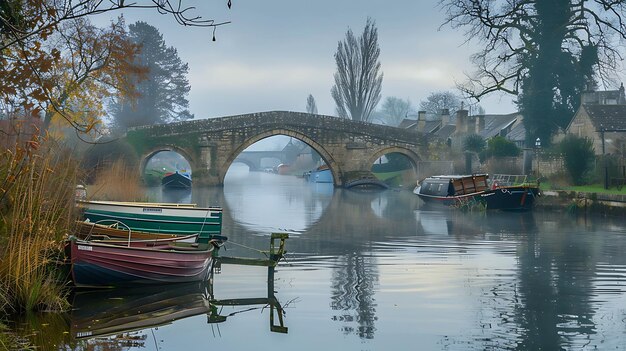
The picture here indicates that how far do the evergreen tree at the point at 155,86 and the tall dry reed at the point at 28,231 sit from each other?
49435mm

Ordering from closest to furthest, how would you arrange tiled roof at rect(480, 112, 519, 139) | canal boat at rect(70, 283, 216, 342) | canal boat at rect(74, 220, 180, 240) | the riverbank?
canal boat at rect(70, 283, 216, 342) < canal boat at rect(74, 220, 180, 240) < the riverbank < tiled roof at rect(480, 112, 519, 139)

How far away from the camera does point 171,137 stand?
39.8 meters

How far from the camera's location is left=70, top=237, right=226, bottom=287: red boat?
9672mm

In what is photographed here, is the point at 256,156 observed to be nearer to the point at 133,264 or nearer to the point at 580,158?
the point at 580,158

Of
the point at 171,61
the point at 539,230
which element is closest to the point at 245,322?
the point at 539,230

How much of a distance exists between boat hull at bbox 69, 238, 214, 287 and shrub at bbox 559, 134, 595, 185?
56.2 feet

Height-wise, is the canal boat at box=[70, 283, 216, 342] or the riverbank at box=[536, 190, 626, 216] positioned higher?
the riverbank at box=[536, 190, 626, 216]

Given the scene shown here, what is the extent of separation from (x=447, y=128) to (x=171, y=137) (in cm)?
2020

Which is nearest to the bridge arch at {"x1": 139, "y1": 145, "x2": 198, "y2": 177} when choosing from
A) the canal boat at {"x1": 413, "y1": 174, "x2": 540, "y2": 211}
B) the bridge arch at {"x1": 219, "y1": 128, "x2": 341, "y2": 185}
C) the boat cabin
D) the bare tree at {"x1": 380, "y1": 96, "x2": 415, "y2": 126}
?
the bridge arch at {"x1": 219, "y1": 128, "x2": 341, "y2": 185}

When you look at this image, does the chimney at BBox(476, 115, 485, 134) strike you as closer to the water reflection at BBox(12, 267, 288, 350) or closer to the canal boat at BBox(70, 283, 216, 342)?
the water reflection at BBox(12, 267, 288, 350)

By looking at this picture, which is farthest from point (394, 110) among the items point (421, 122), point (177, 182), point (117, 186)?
point (117, 186)

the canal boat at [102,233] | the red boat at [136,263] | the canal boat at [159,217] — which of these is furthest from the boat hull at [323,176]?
the red boat at [136,263]

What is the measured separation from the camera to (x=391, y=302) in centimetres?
984

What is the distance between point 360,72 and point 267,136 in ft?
37.2
